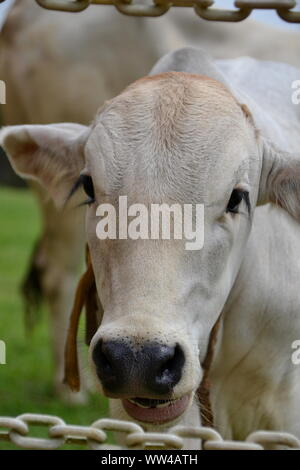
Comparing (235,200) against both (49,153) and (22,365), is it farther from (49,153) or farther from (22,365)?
(22,365)

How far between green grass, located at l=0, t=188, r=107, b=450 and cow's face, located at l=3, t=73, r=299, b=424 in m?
2.01

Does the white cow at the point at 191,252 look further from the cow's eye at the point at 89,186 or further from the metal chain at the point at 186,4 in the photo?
the metal chain at the point at 186,4

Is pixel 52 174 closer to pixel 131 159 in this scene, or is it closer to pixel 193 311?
pixel 131 159

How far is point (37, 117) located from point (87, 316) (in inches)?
120

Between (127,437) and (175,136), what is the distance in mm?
884

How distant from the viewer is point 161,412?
2.46 m

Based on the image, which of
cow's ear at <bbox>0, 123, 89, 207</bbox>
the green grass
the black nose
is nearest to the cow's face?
the black nose

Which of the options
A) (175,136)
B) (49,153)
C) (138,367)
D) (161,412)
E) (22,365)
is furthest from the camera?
(22,365)

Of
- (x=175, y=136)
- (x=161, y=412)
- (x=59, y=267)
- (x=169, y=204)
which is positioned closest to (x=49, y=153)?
(x=175, y=136)

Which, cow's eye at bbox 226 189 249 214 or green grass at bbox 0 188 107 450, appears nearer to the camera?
cow's eye at bbox 226 189 249 214

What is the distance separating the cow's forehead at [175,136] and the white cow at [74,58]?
3039 millimetres

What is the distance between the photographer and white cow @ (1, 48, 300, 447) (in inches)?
92.6

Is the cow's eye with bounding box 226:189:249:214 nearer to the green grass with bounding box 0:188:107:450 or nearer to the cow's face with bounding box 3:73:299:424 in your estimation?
the cow's face with bounding box 3:73:299:424

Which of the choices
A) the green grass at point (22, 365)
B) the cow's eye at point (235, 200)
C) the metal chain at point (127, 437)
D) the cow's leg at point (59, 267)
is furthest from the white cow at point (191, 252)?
the cow's leg at point (59, 267)
